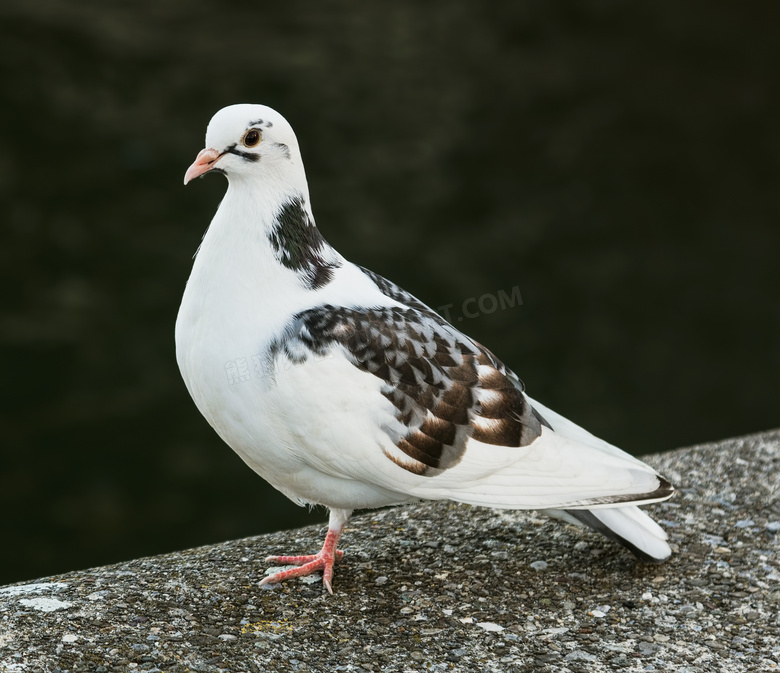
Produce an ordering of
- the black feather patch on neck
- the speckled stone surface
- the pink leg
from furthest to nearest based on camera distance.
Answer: the pink leg, the black feather patch on neck, the speckled stone surface

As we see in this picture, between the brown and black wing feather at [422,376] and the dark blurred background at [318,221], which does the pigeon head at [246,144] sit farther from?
the dark blurred background at [318,221]

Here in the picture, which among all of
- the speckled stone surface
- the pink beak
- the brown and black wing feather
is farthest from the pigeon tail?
the pink beak

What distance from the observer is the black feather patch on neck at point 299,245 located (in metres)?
4.66

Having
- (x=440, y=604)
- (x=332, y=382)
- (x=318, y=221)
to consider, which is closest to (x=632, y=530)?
(x=440, y=604)

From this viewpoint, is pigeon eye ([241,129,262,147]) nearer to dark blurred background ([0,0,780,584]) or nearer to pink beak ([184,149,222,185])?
pink beak ([184,149,222,185])

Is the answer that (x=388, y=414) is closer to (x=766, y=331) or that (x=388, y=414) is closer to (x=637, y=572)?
(x=637, y=572)

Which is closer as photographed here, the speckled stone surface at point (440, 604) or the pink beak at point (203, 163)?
the speckled stone surface at point (440, 604)

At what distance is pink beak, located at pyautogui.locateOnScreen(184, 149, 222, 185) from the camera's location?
4434 millimetres

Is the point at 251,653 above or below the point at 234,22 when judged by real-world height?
below

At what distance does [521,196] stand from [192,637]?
36.7ft

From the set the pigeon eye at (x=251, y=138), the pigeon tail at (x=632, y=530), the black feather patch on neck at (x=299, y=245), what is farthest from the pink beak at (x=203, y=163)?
the pigeon tail at (x=632, y=530)

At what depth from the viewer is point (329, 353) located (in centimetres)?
448

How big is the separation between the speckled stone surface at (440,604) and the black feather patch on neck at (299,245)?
1.37 meters

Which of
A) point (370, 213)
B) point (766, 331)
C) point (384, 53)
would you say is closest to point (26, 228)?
point (370, 213)
